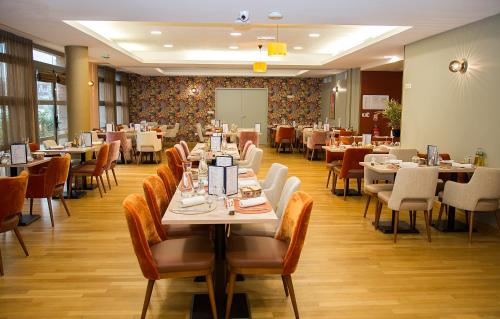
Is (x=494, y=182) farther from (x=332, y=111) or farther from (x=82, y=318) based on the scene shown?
(x=332, y=111)

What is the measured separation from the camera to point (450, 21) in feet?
19.2

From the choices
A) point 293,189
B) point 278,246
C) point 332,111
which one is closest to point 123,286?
point 278,246

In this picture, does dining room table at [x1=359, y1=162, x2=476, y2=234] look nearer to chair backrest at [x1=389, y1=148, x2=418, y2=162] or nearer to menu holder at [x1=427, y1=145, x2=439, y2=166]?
menu holder at [x1=427, y1=145, x2=439, y2=166]

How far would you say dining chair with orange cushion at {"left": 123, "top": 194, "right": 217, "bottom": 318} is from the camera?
8.88 feet

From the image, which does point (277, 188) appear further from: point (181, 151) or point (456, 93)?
point (456, 93)

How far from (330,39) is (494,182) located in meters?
5.70

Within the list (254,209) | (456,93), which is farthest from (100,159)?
(456,93)

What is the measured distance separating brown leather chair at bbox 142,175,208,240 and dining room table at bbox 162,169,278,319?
20 centimetres

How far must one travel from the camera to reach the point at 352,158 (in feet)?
22.2

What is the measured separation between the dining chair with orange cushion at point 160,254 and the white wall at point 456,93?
426cm

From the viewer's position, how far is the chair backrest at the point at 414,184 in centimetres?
464

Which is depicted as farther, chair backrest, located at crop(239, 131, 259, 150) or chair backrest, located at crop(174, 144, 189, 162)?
chair backrest, located at crop(239, 131, 259, 150)

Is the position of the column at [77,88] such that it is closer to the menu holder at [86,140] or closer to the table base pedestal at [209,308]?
the menu holder at [86,140]

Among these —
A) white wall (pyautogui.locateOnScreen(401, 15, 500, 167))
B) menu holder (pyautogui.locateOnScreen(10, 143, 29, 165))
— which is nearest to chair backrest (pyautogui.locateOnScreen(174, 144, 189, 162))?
menu holder (pyautogui.locateOnScreen(10, 143, 29, 165))
